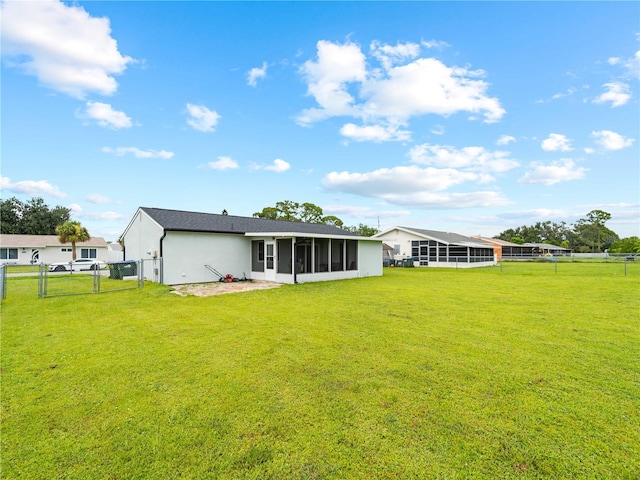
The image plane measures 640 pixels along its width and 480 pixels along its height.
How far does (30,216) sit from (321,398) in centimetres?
5304

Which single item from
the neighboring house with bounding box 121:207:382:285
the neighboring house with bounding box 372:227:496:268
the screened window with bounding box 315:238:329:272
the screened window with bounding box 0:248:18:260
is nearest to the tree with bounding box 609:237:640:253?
the neighboring house with bounding box 372:227:496:268

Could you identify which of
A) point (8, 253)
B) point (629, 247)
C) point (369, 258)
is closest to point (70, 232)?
point (8, 253)

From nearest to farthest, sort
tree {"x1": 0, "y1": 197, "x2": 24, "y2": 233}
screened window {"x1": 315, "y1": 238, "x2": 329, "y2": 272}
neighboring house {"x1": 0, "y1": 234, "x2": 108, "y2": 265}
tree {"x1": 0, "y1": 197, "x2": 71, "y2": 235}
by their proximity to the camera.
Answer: screened window {"x1": 315, "y1": 238, "x2": 329, "y2": 272}
neighboring house {"x1": 0, "y1": 234, "x2": 108, "y2": 265}
tree {"x1": 0, "y1": 197, "x2": 24, "y2": 233}
tree {"x1": 0, "y1": 197, "x2": 71, "y2": 235}

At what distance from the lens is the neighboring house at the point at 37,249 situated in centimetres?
2772

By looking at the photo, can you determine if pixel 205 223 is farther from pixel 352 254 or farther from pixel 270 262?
pixel 352 254

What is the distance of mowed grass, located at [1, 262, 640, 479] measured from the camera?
2244 mm

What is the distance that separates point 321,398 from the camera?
3.19 m

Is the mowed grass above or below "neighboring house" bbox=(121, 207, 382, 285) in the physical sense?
below

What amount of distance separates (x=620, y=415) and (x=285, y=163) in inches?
834

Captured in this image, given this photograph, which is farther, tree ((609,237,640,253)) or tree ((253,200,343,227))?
tree ((609,237,640,253))

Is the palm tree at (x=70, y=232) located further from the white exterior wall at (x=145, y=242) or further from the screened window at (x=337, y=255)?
the screened window at (x=337, y=255)

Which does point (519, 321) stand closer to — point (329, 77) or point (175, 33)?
point (329, 77)

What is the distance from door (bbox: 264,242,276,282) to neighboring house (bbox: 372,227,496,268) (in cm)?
1629

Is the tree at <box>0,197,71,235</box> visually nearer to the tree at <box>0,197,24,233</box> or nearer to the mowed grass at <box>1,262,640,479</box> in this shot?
the tree at <box>0,197,24,233</box>
